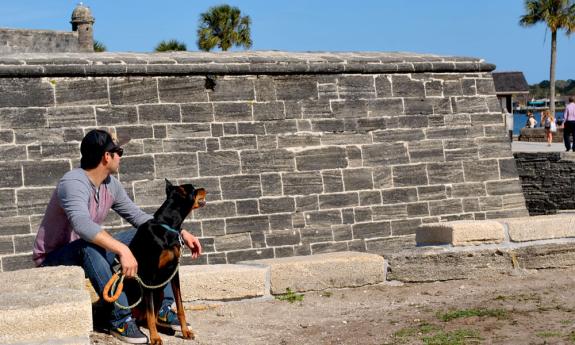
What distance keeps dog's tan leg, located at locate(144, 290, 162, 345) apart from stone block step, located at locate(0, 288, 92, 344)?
65 cm

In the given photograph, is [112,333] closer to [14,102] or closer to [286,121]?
[14,102]

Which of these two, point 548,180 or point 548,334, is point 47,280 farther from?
point 548,180

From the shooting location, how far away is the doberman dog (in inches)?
245

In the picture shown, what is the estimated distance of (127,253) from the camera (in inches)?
237

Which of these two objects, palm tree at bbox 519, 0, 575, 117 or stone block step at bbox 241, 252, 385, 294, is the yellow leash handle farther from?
palm tree at bbox 519, 0, 575, 117

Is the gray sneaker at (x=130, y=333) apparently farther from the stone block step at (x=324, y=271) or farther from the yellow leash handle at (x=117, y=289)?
the stone block step at (x=324, y=271)

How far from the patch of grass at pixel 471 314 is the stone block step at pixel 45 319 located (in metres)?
2.77

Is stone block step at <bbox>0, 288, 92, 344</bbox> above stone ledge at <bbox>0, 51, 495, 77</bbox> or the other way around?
the other way around

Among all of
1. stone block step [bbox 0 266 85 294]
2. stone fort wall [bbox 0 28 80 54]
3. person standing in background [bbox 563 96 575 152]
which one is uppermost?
stone fort wall [bbox 0 28 80 54]

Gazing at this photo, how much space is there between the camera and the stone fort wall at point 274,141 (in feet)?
36.7

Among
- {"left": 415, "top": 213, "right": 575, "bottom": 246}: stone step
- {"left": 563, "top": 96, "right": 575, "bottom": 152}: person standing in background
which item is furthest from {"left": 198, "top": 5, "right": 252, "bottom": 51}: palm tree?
{"left": 415, "top": 213, "right": 575, "bottom": 246}: stone step

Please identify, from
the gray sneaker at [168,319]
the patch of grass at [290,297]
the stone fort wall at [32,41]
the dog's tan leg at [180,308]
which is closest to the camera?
the dog's tan leg at [180,308]

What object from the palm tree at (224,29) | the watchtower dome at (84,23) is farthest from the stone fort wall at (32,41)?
the palm tree at (224,29)

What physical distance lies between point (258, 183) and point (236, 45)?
1336 inches
